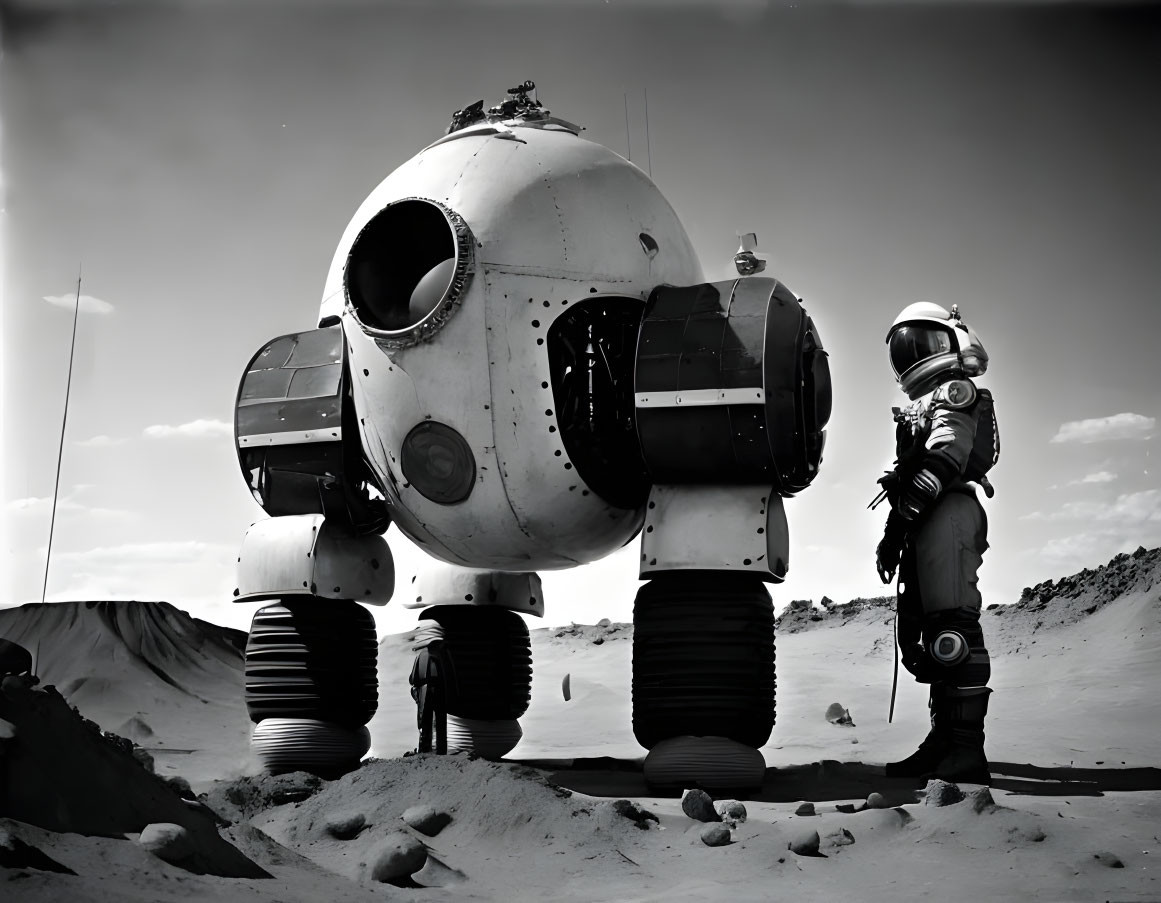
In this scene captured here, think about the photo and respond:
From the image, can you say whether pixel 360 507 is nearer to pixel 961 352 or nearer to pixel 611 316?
pixel 611 316

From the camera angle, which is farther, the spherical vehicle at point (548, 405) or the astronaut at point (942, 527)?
the astronaut at point (942, 527)

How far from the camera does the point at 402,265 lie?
5.83 m

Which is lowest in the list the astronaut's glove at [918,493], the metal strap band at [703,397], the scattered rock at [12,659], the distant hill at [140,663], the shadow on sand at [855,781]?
the distant hill at [140,663]

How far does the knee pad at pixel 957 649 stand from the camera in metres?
5.54

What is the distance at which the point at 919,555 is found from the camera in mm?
5738

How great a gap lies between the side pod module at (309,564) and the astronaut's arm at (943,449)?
8.26ft

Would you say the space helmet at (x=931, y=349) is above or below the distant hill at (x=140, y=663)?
above

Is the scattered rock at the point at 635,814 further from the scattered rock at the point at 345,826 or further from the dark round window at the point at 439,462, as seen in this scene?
the dark round window at the point at 439,462

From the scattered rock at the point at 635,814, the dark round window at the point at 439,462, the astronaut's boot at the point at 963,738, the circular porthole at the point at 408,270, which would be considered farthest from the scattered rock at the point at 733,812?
the circular porthole at the point at 408,270

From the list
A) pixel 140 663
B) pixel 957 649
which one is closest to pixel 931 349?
pixel 957 649

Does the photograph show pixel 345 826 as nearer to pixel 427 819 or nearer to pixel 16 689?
pixel 427 819

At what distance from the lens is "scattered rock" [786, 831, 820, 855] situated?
12.9 ft

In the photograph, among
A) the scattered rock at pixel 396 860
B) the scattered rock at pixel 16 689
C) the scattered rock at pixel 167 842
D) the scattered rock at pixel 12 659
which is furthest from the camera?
the scattered rock at pixel 396 860

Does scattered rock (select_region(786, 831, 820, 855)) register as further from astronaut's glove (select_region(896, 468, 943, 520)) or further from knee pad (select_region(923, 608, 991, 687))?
astronaut's glove (select_region(896, 468, 943, 520))
